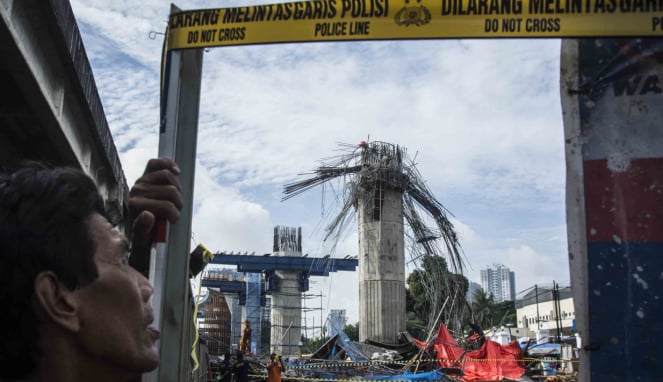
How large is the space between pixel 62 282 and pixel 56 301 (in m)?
0.04

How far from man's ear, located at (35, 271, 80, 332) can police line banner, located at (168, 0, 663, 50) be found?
100 cm

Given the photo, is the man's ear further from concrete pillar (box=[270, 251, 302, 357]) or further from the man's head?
concrete pillar (box=[270, 251, 302, 357])

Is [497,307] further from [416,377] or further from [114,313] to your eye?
[114,313]

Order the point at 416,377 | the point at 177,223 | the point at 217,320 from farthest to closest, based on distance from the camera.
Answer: the point at 217,320
the point at 416,377
the point at 177,223

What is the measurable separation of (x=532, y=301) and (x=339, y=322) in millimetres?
48425

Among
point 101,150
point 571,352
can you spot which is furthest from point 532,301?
point 101,150

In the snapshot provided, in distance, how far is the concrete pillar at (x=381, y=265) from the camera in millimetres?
15758

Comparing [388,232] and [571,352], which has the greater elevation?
[388,232]

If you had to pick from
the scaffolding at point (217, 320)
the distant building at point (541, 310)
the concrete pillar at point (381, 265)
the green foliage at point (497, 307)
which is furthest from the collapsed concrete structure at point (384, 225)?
the green foliage at point (497, 307)

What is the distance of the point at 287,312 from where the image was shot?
2811 centimetres

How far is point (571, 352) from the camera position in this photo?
15344 mm

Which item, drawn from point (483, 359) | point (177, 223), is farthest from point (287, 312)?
point (177, 223)

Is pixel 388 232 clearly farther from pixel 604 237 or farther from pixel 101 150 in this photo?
pixel 604 237

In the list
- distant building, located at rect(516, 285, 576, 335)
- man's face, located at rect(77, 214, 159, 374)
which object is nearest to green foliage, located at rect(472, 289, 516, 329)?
distant building, located at rect(516, 285, 576, 335)
